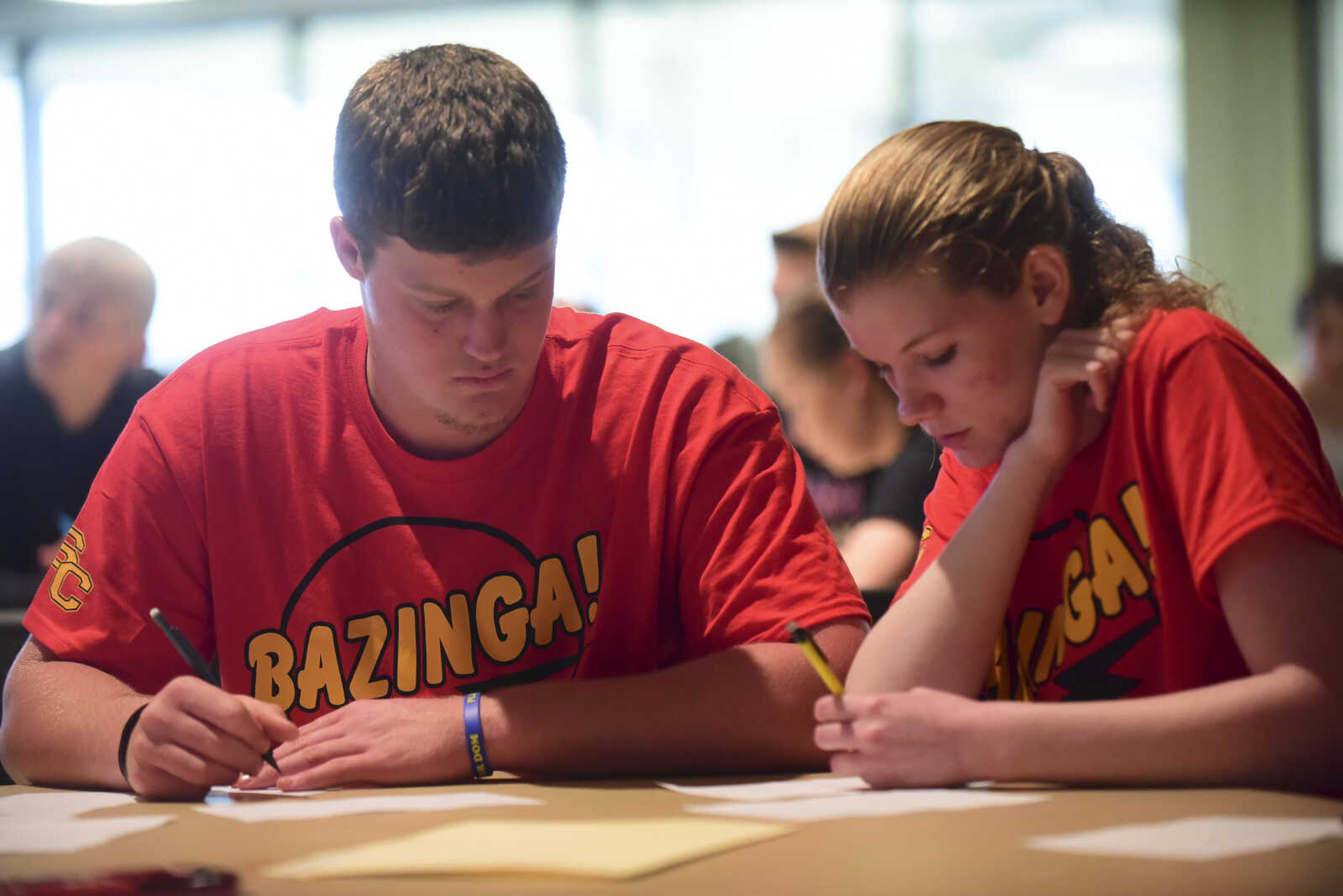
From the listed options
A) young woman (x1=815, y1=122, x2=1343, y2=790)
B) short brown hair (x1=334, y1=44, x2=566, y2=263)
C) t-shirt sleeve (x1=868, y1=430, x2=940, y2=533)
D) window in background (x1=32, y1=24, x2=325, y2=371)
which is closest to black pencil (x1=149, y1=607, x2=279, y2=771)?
short brown hair (x1=334, y1=44, x2=566, y2=263)

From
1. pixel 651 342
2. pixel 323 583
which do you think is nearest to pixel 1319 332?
pixel 651 342

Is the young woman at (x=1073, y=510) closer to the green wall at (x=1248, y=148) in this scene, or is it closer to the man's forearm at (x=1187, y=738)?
the man's forearm at (x=1187, y=738)

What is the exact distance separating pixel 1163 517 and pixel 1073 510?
0.10 metres

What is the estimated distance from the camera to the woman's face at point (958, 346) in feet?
3.85

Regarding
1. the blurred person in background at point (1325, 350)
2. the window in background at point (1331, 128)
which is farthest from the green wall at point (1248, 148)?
the blurred person in background at point (1325, 350)

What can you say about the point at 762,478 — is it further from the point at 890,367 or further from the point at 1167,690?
the point at 1167,690

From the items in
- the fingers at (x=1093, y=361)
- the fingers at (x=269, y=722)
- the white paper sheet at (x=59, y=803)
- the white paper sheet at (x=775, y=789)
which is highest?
the fingers at (x=1093, y=361)

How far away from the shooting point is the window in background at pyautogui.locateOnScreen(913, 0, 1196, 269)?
20.1 ft

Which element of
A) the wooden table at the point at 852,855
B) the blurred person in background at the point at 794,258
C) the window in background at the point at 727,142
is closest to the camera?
the wooden table at the point at 852,855

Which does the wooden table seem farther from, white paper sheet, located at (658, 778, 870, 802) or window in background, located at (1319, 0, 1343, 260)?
window in background, located at (1319, 0, 1343, 260)

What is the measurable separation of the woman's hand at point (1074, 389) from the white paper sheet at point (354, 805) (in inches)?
20.7

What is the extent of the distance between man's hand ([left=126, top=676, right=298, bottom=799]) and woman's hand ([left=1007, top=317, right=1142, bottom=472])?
687 millimetres

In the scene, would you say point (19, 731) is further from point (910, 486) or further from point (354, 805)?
point (910, 486)

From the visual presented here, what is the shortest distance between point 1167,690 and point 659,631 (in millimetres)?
506
